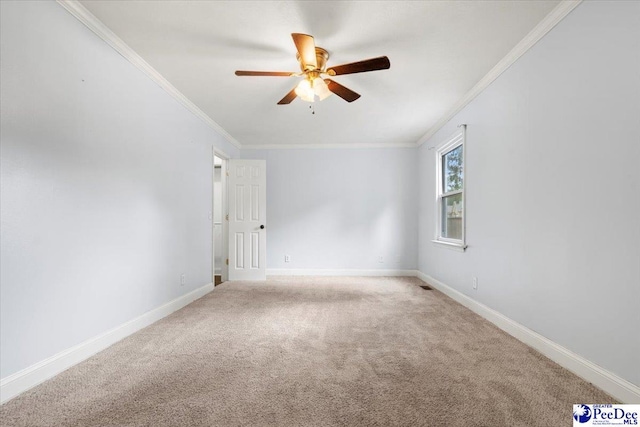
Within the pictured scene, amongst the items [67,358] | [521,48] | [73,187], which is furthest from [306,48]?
[67,358]

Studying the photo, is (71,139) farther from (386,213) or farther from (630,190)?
(386,213)

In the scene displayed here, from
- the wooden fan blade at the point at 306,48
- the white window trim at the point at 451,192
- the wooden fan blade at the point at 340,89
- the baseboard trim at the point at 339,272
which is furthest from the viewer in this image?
the baseboard trim at the point at 339,272

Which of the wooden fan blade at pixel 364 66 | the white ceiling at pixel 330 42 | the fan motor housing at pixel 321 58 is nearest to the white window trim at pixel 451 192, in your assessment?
the white ceiling at pixel 330 42

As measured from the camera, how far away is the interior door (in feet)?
17.4

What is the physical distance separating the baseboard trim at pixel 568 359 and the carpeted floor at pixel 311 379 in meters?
0.06

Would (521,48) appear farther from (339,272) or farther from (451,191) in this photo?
(339,272)

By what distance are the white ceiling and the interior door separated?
58.6 inches

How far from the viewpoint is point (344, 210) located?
5.77 meters

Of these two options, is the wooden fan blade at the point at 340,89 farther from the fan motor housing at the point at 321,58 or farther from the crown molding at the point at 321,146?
the crown molding at the point at 321,146

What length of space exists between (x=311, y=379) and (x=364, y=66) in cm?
219

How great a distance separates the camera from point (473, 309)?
3.39 m

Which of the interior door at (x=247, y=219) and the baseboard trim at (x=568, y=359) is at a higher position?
the interior door at (x=247, y=219)

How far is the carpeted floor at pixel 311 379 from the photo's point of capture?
154 cm

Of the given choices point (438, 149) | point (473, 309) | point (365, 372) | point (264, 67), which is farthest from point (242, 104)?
point (473, 309)
